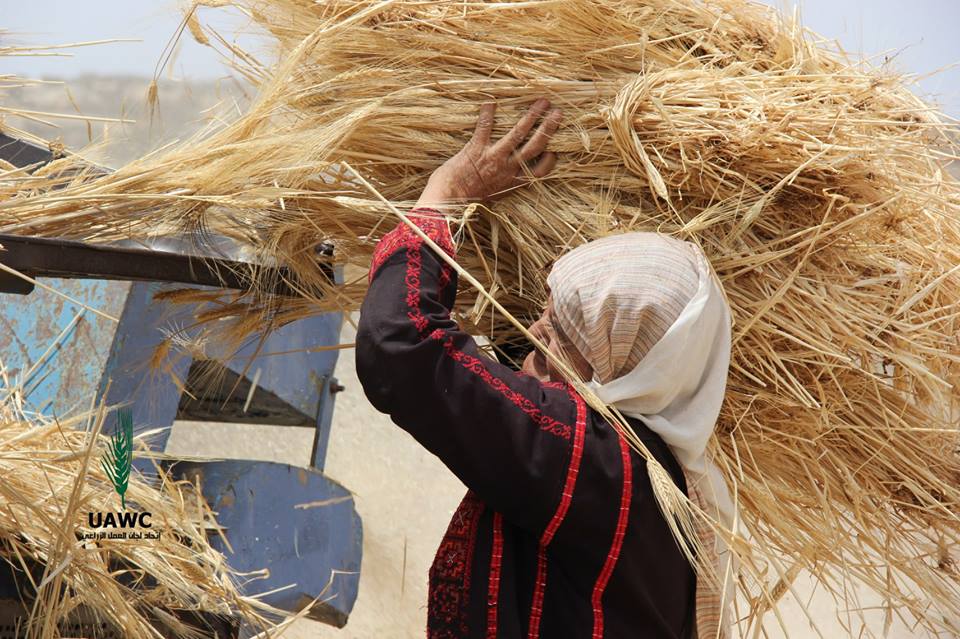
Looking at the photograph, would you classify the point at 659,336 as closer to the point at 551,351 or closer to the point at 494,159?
the point at 551,351

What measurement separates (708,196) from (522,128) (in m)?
0.28

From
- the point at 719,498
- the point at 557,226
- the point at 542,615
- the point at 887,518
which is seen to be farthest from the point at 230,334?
the point at 887,518

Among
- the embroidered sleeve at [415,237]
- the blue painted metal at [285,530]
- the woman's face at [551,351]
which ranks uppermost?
the embroidered sleeve at [415,237]

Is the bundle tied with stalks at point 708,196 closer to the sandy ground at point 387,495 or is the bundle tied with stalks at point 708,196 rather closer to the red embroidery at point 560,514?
the red embroidery at point 560,514

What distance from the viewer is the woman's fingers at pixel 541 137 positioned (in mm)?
1339

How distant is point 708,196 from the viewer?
1.31m

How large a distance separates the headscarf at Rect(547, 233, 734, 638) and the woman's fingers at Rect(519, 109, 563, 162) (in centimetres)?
18

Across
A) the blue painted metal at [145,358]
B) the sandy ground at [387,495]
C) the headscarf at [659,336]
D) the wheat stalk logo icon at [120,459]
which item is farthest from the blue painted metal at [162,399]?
the sandy ground at [387,495]

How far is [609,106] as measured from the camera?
132cm

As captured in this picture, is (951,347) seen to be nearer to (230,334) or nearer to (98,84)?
(230,334)

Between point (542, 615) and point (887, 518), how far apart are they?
57 centimetres

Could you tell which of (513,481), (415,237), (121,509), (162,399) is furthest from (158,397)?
(513,481)

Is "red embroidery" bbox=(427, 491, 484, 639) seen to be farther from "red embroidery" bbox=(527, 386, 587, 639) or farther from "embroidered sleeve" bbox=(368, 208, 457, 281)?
"embroidered sleeve" bbox=(368, 208, 457, 281)

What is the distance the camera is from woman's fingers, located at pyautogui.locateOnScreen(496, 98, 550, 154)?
4.37 feet
